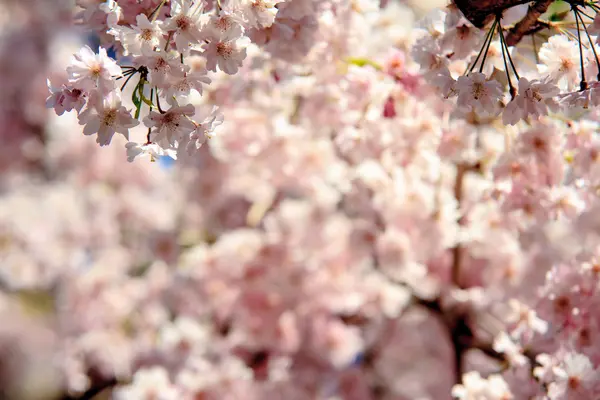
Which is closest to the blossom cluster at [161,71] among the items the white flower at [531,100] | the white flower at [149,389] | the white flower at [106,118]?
the white flower at [106,118]

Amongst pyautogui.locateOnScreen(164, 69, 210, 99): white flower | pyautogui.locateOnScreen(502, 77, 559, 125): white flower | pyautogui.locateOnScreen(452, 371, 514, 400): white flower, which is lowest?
pyautogui.locateOnScreen(452, 371, 514, 400): white flower

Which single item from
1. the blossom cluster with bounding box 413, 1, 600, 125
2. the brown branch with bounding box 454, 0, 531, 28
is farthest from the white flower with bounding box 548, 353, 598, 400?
the brown branch with bounding box 454, 0, 531, 28

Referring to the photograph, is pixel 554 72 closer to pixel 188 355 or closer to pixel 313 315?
pixel 313 315

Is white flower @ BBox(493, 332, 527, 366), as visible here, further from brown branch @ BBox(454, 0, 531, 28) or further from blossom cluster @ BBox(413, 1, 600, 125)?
brown branch @ BBox(454, 0, 531, 28)

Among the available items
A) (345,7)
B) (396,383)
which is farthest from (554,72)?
(396,383)

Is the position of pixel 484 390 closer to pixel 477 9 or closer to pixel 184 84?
pixel 477 9

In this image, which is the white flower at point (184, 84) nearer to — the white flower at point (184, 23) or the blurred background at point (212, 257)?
the white flower at point (184, 23)

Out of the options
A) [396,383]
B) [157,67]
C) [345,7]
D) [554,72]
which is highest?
[345,7]
